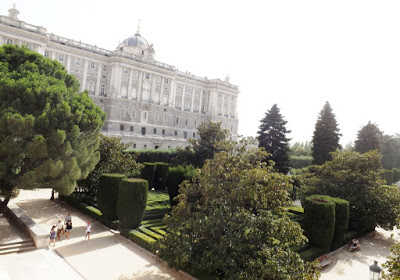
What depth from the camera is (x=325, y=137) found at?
3412cm

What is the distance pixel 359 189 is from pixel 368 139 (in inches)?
1038

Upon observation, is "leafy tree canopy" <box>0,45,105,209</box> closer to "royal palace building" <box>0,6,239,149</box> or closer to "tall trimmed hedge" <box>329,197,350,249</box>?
"tall trimmed hedge" <box>329,197,350,249</box>

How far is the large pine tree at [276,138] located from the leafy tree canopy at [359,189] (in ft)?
30.0

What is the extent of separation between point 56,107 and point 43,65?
358cm

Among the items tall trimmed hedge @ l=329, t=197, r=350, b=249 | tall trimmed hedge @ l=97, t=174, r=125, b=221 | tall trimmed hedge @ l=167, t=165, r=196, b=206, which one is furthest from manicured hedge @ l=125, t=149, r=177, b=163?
tall trimmed hedge @ l=329, t=197, r=350, b=249

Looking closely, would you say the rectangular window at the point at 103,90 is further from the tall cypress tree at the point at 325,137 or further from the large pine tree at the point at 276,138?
the tall cypress tree at the point at 325,137

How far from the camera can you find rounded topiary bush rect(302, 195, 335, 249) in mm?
13852

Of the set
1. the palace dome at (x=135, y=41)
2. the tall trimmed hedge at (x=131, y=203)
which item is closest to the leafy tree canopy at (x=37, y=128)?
the tall trimmed hedge at (x=131, y=203)

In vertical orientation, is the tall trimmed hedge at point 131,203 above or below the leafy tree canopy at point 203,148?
below

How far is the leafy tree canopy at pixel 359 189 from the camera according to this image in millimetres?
16833

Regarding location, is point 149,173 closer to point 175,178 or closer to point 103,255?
point 175,178

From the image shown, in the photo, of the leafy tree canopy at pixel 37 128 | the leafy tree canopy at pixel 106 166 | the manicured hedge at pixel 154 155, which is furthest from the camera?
the manicured hedge at pixel 154 155

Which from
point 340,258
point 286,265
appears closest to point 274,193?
point 286,265

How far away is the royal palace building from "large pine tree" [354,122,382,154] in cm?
3138
